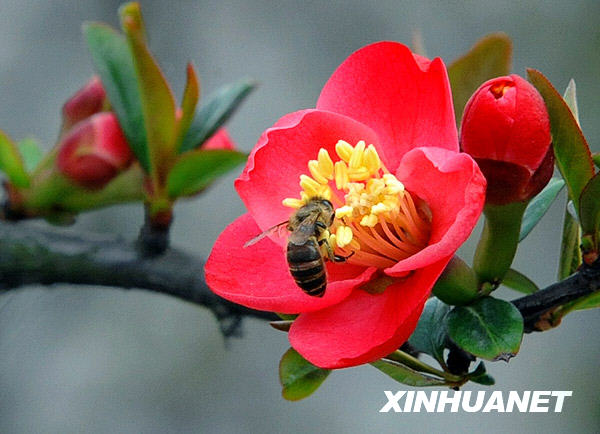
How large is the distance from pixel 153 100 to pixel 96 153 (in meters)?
0.13

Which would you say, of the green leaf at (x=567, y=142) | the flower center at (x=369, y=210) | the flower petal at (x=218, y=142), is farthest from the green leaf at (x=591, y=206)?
the flower petal at (x=218, y=142)

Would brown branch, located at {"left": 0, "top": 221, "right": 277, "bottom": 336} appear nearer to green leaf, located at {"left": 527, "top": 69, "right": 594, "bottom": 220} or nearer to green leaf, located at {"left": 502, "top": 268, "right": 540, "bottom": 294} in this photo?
green leaf, located at {"left": 502, "top": 268, "right": 540, "bottom": 294}

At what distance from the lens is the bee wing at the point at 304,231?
2.08ft

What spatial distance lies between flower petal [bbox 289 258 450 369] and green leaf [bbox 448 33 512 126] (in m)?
0.25

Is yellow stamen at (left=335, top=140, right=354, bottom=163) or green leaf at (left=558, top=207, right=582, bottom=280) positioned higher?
yellow stamen at (left=335, top=140, right=354, bottom=163)

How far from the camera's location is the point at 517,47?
256cm

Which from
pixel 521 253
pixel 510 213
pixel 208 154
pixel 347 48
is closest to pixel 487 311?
pixel 510 213

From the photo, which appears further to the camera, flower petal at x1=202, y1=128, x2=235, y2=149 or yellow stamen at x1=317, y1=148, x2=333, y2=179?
flower petal at x1=202, y1=128, x2=235, y2=149

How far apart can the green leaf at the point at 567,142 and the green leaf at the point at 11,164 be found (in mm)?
672

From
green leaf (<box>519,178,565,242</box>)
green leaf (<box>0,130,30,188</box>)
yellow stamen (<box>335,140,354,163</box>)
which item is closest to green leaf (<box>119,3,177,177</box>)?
green leaf (<box>0,130,30,188</box>)

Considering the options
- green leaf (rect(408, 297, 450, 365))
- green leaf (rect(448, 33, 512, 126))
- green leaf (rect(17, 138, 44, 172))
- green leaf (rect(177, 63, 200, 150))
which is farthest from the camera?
green leaf (rect(17, 138, 44, 172))

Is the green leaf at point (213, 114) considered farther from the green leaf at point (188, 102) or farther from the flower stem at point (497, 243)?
the flower stem at point (497, 243)

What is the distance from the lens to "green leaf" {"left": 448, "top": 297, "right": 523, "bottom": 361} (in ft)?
1.84

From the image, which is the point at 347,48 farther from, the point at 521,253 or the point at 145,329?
the point at 145,329
